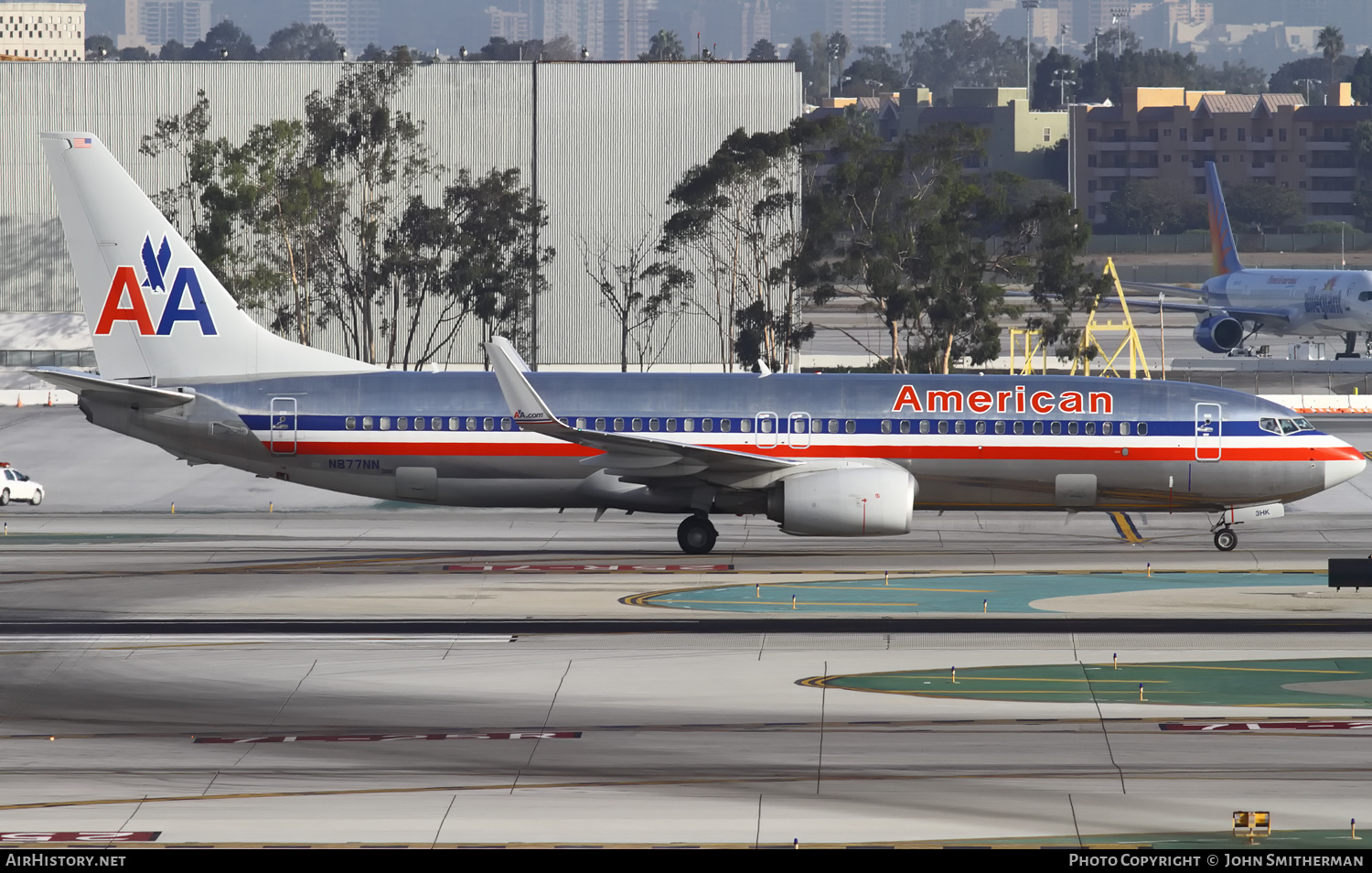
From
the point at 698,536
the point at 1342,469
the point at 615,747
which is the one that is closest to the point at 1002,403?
the point at 698,536

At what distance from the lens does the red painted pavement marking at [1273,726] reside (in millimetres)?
21891

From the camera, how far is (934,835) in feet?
56.6

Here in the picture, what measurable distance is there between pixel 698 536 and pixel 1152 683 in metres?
15.0

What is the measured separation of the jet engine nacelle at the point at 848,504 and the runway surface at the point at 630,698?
92cm

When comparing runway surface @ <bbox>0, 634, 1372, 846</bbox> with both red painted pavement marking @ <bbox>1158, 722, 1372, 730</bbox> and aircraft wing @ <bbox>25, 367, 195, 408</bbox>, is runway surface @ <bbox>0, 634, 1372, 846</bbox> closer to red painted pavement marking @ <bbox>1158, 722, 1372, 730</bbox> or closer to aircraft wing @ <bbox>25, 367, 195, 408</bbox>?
red painted pavement marking @ <bbox>1158, 722, 1372, 730</bbox>

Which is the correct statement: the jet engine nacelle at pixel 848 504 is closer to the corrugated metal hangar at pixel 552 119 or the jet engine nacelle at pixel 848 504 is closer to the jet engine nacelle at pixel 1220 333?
the corrugated metal hangar at pixel 552 119

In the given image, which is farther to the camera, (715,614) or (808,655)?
(715,614)

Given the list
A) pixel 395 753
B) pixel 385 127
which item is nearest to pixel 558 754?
pixel 395 753

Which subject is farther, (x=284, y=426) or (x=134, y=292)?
(x=134, y=292)

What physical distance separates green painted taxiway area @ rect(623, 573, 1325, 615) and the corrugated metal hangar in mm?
62652

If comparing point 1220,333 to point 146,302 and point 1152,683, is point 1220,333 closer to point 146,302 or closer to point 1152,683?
Result: point 146,302

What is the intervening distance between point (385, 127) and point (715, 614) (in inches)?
2448

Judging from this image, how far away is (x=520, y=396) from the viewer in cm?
3609

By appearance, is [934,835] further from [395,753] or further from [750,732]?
[395,753]
